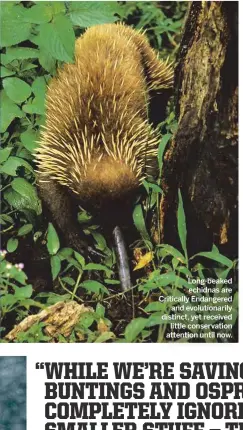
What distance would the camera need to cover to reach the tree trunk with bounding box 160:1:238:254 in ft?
5.92

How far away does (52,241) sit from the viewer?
2.10 m

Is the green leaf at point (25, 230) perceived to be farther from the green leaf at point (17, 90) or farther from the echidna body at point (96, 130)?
the green leaf at point (17, 90)

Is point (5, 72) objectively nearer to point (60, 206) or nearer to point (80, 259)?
point (60, 206)

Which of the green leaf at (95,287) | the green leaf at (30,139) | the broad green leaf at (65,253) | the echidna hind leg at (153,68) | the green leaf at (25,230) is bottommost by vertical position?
the green leaf at (95,287)

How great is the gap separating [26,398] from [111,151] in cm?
82

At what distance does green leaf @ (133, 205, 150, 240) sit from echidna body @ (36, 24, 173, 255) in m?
0.08

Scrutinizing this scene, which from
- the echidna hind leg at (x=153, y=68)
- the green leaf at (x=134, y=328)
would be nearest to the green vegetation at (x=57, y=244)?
the green leaf at (x=134, y=328)

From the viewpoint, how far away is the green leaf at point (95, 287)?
2029mm

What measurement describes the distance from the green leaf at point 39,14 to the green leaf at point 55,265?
2.50 ft

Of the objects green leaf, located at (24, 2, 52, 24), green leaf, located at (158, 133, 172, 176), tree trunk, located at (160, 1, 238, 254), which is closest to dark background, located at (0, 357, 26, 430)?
tree trunk, located at (160, 1, 238, 254)

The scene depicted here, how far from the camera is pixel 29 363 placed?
6.47 ft

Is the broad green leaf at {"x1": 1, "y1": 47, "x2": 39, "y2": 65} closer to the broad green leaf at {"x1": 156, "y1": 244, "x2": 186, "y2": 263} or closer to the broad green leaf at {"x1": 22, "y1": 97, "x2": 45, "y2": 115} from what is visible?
the broad green leaf at {"x1": 22, "y1": 97, "x2": 45, "y2": 115}

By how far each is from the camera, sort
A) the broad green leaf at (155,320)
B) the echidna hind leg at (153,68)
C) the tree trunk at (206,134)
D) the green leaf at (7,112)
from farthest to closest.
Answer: the echidna hind leg at (153,68), the green leaf at (7,112), the broad green leaf at (155,320), the tree trunk at (206,134)

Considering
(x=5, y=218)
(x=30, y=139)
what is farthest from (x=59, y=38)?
(x=5, y=218)
